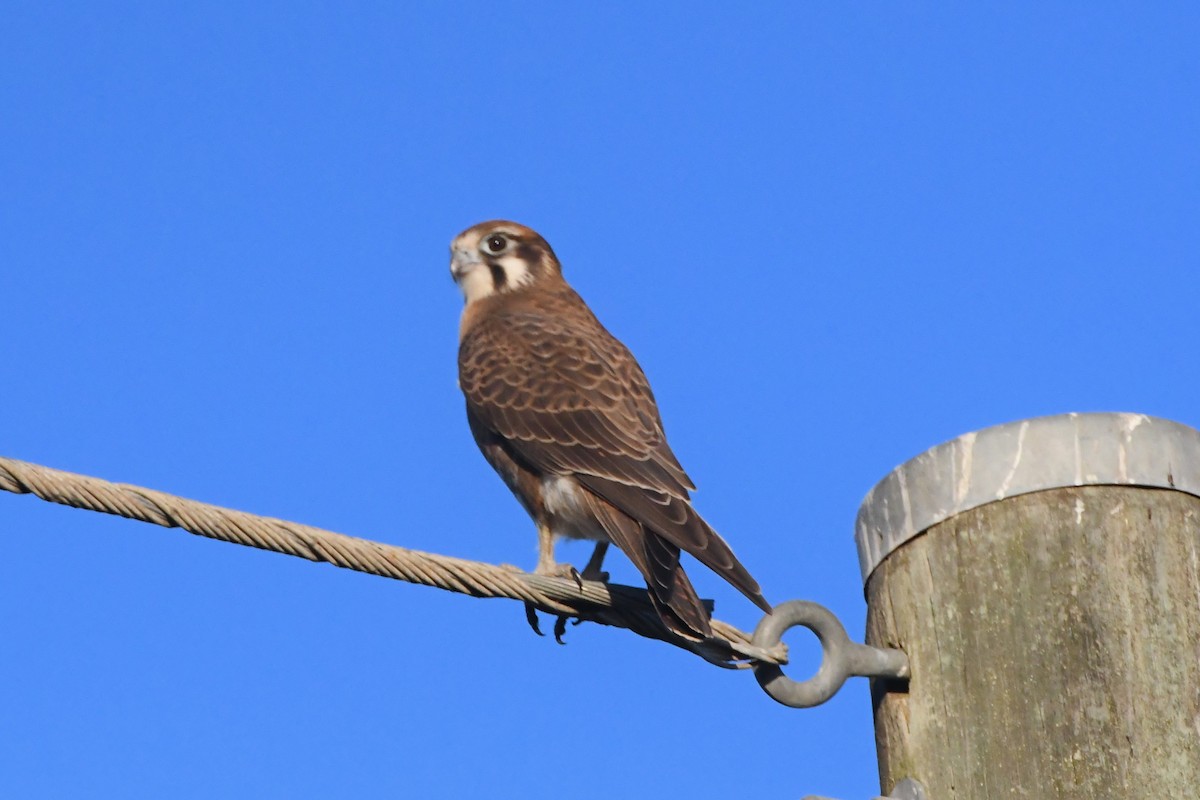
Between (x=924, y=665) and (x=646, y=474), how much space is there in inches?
68.9

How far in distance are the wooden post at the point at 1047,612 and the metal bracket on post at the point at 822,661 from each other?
2.4 inches

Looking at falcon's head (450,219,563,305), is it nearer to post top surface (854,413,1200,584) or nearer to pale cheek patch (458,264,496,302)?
pale cheek patch (458,264,496,302)

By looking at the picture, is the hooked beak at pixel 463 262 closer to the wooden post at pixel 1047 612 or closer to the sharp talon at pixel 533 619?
the sharp talon at pixel 533 619

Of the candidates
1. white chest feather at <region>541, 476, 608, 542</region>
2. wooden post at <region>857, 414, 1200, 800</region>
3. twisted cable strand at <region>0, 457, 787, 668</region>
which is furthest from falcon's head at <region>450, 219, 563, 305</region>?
wooden post at <region>857, 414, 1200, 800</region>

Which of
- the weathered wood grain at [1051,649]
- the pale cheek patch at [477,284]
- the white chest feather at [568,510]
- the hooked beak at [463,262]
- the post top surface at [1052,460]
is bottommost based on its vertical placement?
the weathered wood grain at [1051,649]

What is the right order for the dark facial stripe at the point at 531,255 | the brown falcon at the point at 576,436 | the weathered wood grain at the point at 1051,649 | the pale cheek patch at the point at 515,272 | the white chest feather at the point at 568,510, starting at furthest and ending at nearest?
the dark facial stripe at the point at 531,255, the pale cheek patch at the point at 515,272, the white chest feather at the point at 568,510, the brown falcon at the point at 576,436, the weathered wood grain at the point at 1051,649

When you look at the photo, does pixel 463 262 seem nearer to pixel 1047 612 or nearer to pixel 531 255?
pixel 531 255

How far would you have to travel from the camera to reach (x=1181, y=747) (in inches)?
113

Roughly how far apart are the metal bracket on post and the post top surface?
9.3 inches

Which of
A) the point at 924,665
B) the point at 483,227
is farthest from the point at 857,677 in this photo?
the point at 483,227

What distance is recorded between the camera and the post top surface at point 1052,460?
3.09 metres

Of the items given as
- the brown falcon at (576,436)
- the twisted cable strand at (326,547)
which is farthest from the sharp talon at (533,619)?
the twisted cable strand at (326,547)

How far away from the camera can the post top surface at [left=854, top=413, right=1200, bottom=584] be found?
3.09 meters

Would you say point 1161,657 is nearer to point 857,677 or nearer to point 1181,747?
point 1181,747
